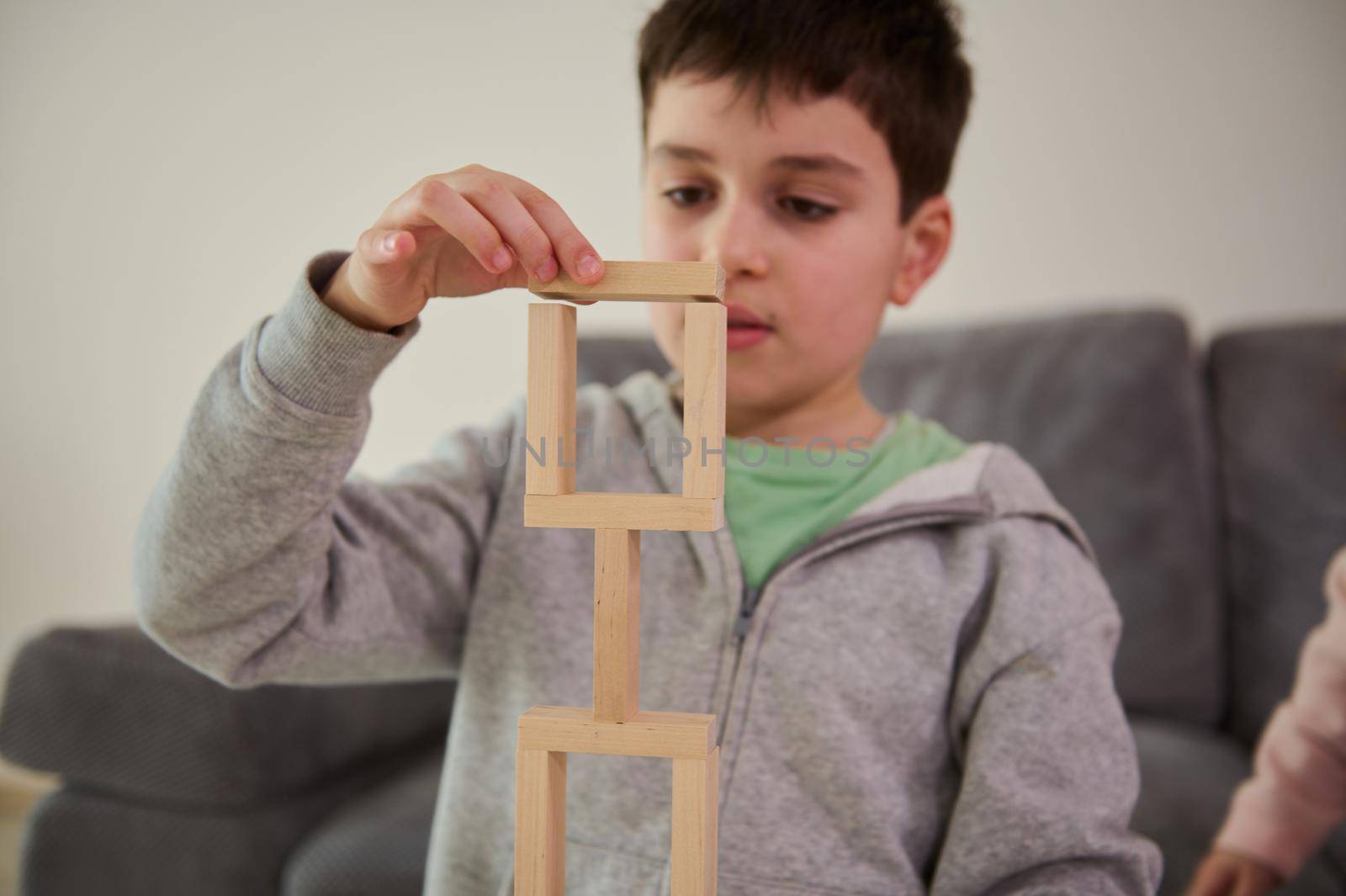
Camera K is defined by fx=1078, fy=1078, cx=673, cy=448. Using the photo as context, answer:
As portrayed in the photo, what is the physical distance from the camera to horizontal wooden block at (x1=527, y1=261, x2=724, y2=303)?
0.44m

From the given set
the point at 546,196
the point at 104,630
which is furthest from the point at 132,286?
the point at 546,196

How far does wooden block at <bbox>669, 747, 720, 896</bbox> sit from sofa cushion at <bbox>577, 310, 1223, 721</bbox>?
2.97ft

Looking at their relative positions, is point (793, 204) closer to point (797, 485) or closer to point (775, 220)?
point (775, 220)

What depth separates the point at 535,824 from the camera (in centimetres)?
45

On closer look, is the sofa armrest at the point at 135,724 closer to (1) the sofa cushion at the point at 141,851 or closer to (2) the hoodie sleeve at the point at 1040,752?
(1) the sofa cushion at the point at 141,851

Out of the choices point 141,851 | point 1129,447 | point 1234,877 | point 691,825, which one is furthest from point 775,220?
point 141,851

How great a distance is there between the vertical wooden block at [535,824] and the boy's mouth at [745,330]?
1.07 feet

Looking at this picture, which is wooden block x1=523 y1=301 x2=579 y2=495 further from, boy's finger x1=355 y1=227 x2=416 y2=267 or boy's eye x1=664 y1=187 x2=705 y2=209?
boy's eye x1=664 y1=187 x2=705 y2=209

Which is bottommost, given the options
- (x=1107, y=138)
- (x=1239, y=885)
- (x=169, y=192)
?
(x=1239, y=885)

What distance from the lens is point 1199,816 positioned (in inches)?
40.1

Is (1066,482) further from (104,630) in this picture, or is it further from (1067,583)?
(104,630)

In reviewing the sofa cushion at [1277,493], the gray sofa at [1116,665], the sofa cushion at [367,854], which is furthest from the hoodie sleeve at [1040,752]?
the sofa cushion at [1277,493]

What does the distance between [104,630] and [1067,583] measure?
2.93ft

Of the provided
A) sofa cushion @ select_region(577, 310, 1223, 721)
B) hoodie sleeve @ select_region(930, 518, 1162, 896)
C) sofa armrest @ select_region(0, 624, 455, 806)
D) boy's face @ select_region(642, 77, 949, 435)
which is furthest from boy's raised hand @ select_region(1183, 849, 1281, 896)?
sofa armrest @ select_region(0, 624, 455, 806)
